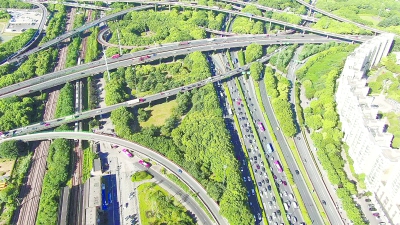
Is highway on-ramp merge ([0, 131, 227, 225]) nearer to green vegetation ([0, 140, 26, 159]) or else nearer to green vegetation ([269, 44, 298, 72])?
green vegetation ([0, 140, 26, 159])

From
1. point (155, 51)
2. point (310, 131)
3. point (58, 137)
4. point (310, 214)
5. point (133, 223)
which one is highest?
point (155, 51)

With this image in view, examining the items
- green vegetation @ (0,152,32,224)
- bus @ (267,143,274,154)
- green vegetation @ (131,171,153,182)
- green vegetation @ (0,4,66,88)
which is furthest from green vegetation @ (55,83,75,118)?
bus @ (267,143,274,154)

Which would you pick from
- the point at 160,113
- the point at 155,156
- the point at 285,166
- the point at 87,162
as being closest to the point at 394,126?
the point at 285,166

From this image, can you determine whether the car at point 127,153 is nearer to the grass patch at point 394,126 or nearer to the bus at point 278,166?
the bus at point 278,166

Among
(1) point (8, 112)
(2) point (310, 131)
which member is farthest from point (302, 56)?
(1) point (8, 112)

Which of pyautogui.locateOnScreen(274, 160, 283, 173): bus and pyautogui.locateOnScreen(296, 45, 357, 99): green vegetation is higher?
pyautogui.locateOnScreen(296, 45, 357, 99): green vegetation

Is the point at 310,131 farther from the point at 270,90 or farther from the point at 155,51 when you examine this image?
the point at 155,51
